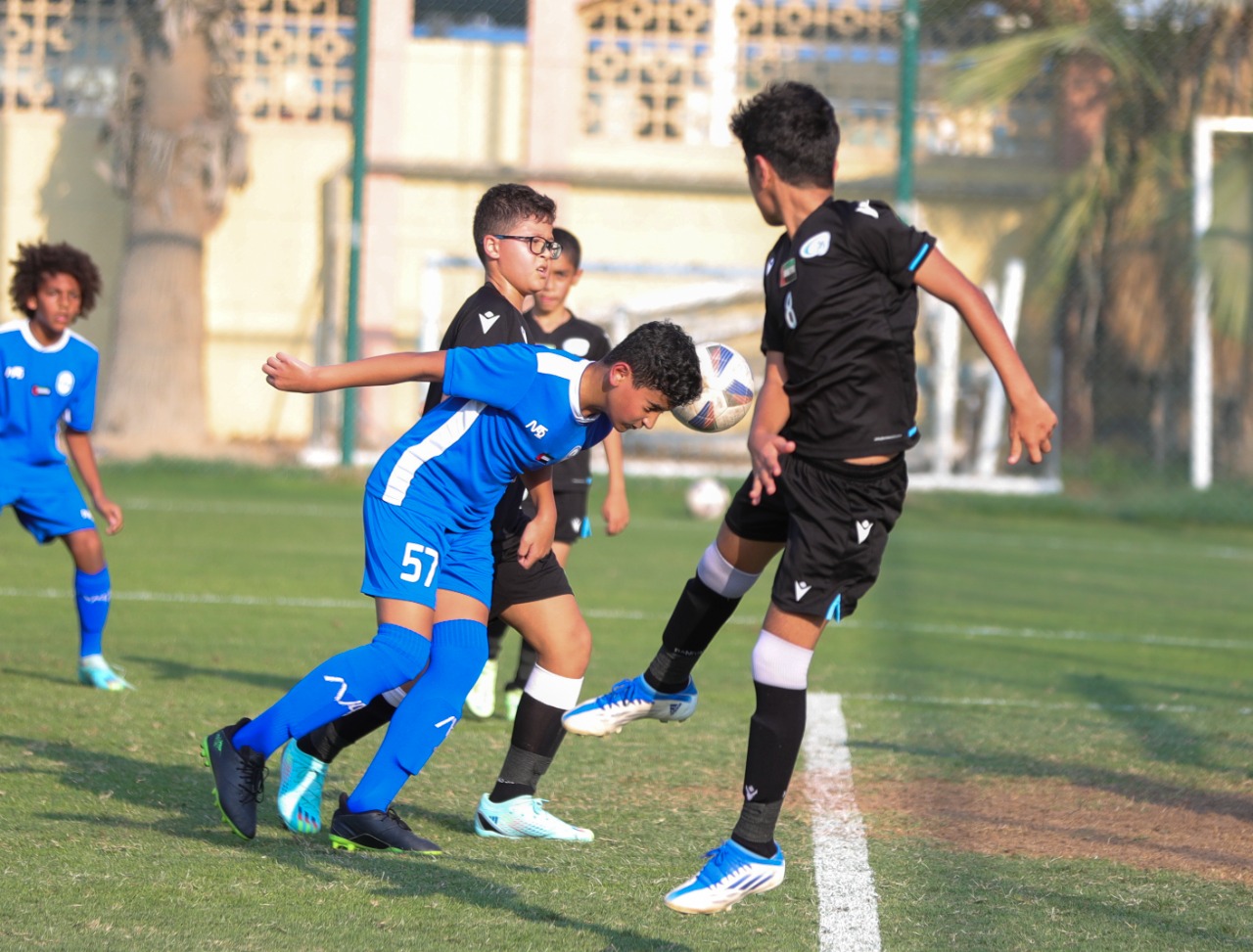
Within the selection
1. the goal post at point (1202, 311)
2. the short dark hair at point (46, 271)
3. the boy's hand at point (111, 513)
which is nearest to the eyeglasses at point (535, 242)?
the short dark hair at point (46, 271)

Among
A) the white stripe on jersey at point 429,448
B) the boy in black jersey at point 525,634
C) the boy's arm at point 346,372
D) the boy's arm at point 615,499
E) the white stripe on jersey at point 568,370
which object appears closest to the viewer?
the boy's arm at point 346,372

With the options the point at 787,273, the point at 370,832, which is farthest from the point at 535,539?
the point at 787,273

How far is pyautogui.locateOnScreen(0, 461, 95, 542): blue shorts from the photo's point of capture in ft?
20.5

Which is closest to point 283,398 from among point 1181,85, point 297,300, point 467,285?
point 297,300

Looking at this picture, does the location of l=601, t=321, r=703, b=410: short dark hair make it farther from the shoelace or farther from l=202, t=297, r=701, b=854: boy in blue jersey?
the shoelace

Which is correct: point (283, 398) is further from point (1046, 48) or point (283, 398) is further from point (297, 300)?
point (1046, 48)

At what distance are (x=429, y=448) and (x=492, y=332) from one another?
49 cm

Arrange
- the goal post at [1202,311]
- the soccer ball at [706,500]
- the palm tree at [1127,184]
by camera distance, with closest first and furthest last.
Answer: the soccer ball at [706,500] → the goal post at [1202,311] → the palm tree at [1127,184]

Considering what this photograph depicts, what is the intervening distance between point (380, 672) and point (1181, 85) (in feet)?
44.1

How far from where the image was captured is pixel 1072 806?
4.87 meters

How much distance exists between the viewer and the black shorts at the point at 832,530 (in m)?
3.53

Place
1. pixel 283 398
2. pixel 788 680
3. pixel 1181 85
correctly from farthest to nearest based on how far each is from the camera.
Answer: pixel 283 398 → pixel 1181 85 → pixel 788 680

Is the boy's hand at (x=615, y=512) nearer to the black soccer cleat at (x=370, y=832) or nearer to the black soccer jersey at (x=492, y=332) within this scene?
the black soccer jersey at (x=492, y=332)

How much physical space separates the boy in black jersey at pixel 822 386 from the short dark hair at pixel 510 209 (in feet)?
3.29
